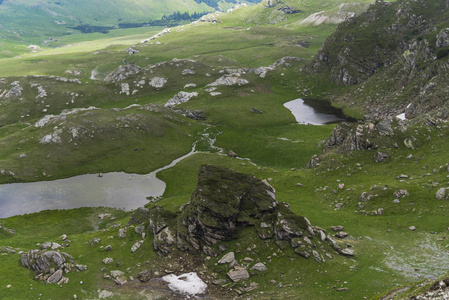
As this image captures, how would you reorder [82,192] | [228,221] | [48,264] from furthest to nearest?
[82,192] < [228,221] < [48,264]

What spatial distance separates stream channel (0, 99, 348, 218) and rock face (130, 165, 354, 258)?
38.7 m

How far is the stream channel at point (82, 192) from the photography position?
8588 centimetres

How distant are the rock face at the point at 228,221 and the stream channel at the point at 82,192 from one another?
38.7 metres

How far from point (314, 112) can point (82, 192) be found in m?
119

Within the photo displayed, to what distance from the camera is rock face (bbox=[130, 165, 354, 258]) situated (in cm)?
4488

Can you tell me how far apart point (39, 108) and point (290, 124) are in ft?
489

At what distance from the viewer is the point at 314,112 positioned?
159 m

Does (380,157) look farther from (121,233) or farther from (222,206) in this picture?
Result: (121,233)

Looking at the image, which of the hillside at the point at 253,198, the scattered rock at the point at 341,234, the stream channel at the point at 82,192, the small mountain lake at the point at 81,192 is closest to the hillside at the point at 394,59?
the hillside at the point at 253,198

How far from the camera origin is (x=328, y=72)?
631 ft

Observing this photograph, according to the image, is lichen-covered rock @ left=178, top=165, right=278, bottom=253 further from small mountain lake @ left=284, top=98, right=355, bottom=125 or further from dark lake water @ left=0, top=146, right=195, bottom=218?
small mountain lake @ left=284, top=98, right=355, bottom=125

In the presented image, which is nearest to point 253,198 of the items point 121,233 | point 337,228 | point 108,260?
point 337,228

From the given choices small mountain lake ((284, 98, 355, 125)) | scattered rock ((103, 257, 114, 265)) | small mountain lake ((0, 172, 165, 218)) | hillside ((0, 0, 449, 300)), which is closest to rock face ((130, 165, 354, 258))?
hillside ((0, 0, 449, 300))

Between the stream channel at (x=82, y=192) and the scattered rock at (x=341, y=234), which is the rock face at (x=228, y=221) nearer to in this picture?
the scattered rock at (x=341, y=234)
